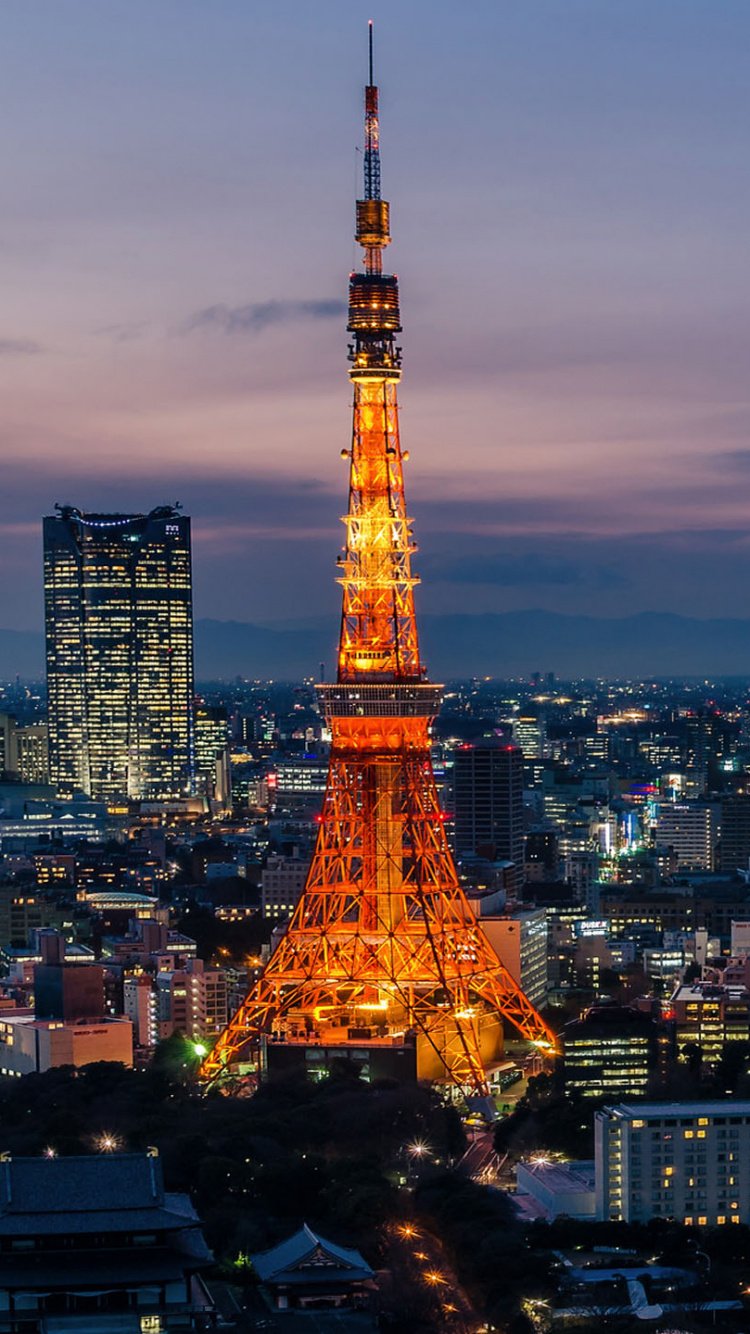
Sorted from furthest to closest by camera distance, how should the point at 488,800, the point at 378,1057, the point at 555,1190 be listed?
the point at 488,800 → the point at 378,1057 → the point at 555,1190

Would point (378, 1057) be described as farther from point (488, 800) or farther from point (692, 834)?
point (692, 834)

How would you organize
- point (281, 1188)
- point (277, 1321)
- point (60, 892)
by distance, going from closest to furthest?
point (277, 1321) < point (281, 1188) < point (60, 892)

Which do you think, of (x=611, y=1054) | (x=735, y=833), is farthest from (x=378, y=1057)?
(x=735, y=833)

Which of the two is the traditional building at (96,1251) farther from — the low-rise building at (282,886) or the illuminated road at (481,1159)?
the low-rise building at (282,886)

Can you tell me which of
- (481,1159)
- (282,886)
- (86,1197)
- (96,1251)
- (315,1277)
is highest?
(282,886)

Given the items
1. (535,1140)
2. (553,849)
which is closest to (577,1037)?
(535,1140)

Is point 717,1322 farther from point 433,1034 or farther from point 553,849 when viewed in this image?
point 553,849

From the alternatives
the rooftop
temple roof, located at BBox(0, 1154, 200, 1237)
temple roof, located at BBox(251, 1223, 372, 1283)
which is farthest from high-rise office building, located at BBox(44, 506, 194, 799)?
temple roof, located at BBox(0, 1154, 200, 1237)
